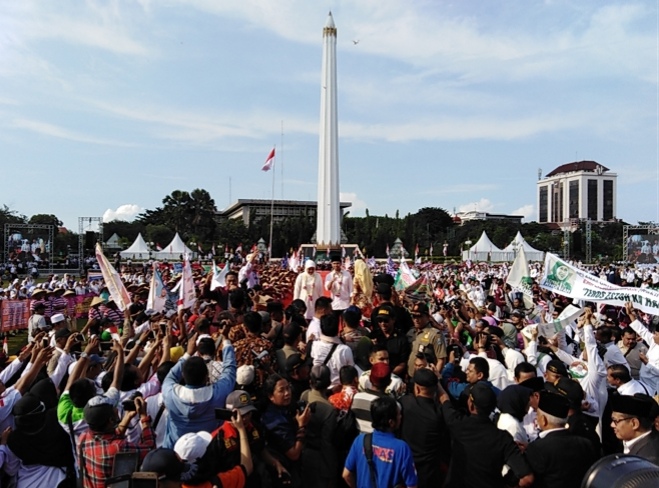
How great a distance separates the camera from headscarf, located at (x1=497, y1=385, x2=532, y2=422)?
3.67 metres

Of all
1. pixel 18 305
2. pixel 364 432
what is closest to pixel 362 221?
pixel 18 305

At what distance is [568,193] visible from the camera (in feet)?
441

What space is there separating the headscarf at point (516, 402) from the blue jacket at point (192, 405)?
1840 millimetres

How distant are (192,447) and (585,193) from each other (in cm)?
14206

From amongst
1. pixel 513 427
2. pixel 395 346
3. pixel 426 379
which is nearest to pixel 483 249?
pixel 395 346

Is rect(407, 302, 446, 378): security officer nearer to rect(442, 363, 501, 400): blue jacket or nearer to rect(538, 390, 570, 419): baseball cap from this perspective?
rect(442, 363, 501, 400): blue jacket

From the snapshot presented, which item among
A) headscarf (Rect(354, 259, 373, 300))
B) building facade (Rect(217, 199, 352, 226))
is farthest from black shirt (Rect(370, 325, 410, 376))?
building facade (Rect(217, 199, 352, 226))

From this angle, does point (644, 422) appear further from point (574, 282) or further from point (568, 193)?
point (568, 193)

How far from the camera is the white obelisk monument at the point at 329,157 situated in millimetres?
44281

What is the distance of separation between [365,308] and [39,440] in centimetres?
552

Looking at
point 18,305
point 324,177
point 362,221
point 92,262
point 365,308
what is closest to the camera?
point 365,308

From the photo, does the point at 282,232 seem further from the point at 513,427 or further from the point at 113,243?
the point at 513,427

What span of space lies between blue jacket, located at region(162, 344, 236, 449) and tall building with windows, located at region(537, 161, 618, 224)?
13590 cm

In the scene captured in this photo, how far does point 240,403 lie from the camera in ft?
10.1
